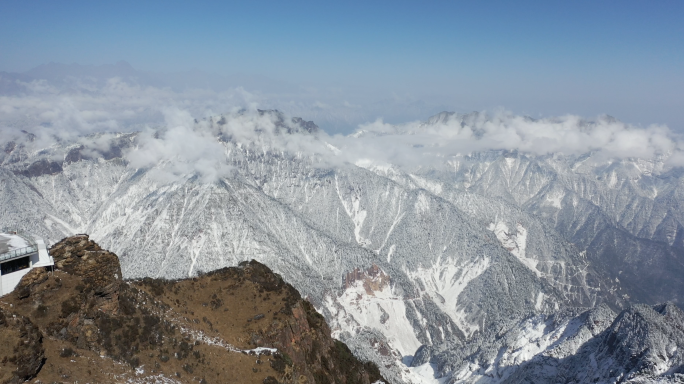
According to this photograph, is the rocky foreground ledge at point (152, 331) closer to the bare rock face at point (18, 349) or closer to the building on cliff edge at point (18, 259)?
the bare rock face at point (18, 349)

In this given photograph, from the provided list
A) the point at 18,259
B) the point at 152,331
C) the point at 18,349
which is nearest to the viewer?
the point at 18,349

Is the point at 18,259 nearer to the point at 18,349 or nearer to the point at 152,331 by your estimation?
the point at 18,349

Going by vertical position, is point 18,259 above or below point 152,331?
above

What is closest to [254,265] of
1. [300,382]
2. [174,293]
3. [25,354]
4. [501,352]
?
[174,293]

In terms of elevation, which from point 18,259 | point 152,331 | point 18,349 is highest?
point 18,259

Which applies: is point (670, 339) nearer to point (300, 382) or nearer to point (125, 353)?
point (300, 382)

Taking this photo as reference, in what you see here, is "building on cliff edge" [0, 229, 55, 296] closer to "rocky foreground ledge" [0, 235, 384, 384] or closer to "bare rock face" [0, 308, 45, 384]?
"rocky foreground ledge" [0, 235, 384, 384]

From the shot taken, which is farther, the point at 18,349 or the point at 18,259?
the point at 18,259

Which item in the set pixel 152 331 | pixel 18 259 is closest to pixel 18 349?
pixel 18 259

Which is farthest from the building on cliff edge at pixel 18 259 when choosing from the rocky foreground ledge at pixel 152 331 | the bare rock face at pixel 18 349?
the bare rock face at pixel 18 349

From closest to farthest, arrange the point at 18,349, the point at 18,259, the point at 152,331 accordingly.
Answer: the point at 18,349 → the point at 18,259 → the point at 152,331
